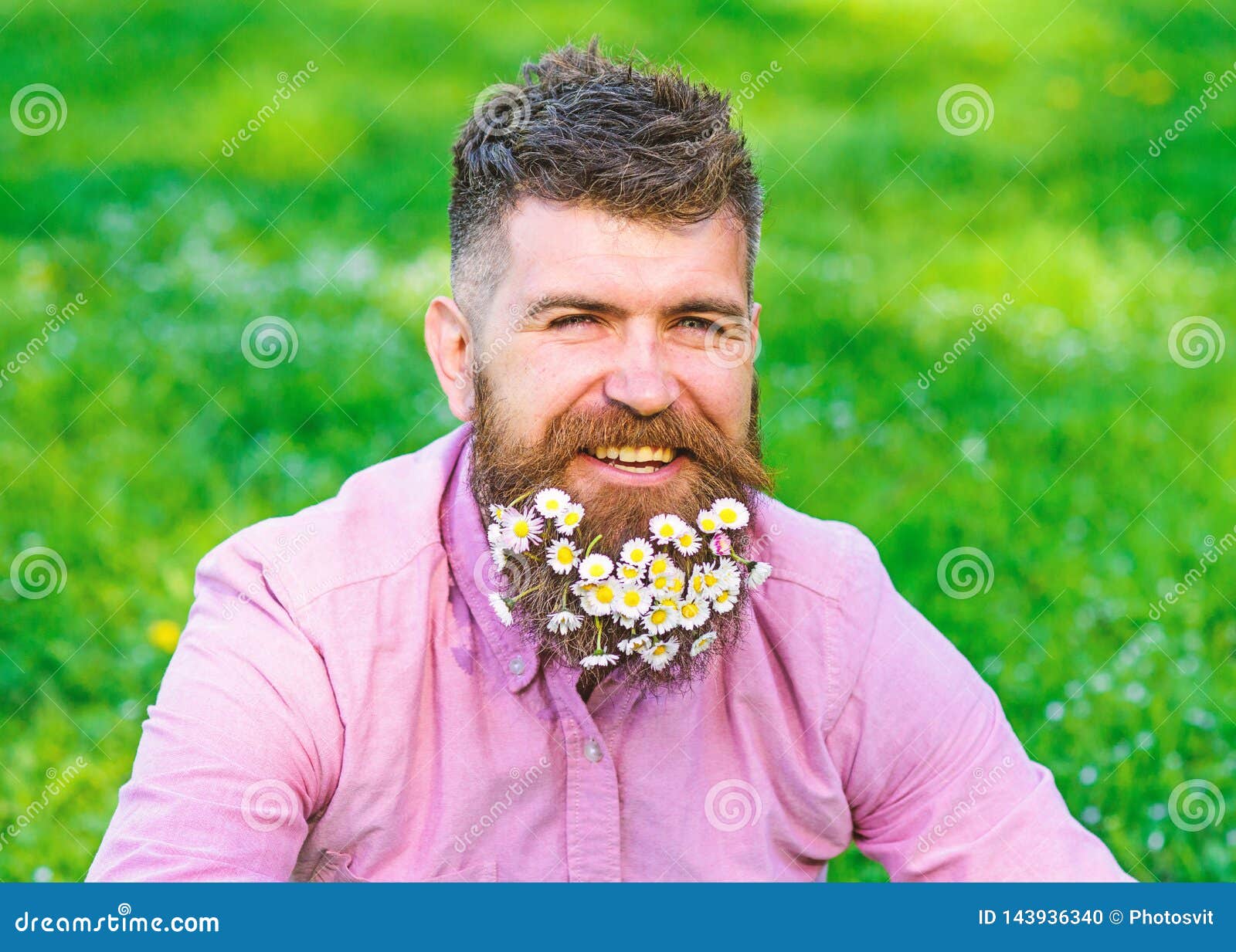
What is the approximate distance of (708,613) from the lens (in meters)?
3.66

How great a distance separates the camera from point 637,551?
3574mm

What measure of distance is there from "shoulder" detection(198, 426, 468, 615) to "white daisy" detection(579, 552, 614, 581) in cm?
52

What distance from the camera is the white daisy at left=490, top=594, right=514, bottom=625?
3.62 m

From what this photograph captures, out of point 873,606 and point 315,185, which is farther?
point 315,185

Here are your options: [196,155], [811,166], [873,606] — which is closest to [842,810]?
[873,606]

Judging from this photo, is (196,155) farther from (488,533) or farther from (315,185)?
(488,533)

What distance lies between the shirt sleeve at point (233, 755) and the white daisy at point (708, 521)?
3.23ft

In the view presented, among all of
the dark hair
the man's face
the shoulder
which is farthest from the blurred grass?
the shoulder

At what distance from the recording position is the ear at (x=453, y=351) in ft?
13.3

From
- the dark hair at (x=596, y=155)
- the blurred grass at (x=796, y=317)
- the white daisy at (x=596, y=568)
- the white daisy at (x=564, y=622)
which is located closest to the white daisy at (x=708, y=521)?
the white daisy at (x=596, y=568)

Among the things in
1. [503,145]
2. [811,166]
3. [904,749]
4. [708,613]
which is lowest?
[904,749]

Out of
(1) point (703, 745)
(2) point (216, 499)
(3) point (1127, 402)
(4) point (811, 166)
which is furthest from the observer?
(4) point (811, 166)

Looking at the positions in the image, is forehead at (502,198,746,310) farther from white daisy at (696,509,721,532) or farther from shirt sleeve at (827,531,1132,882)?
shirt sleeve at (827,531,1132,882)

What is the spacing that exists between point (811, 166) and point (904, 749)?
6.17m
